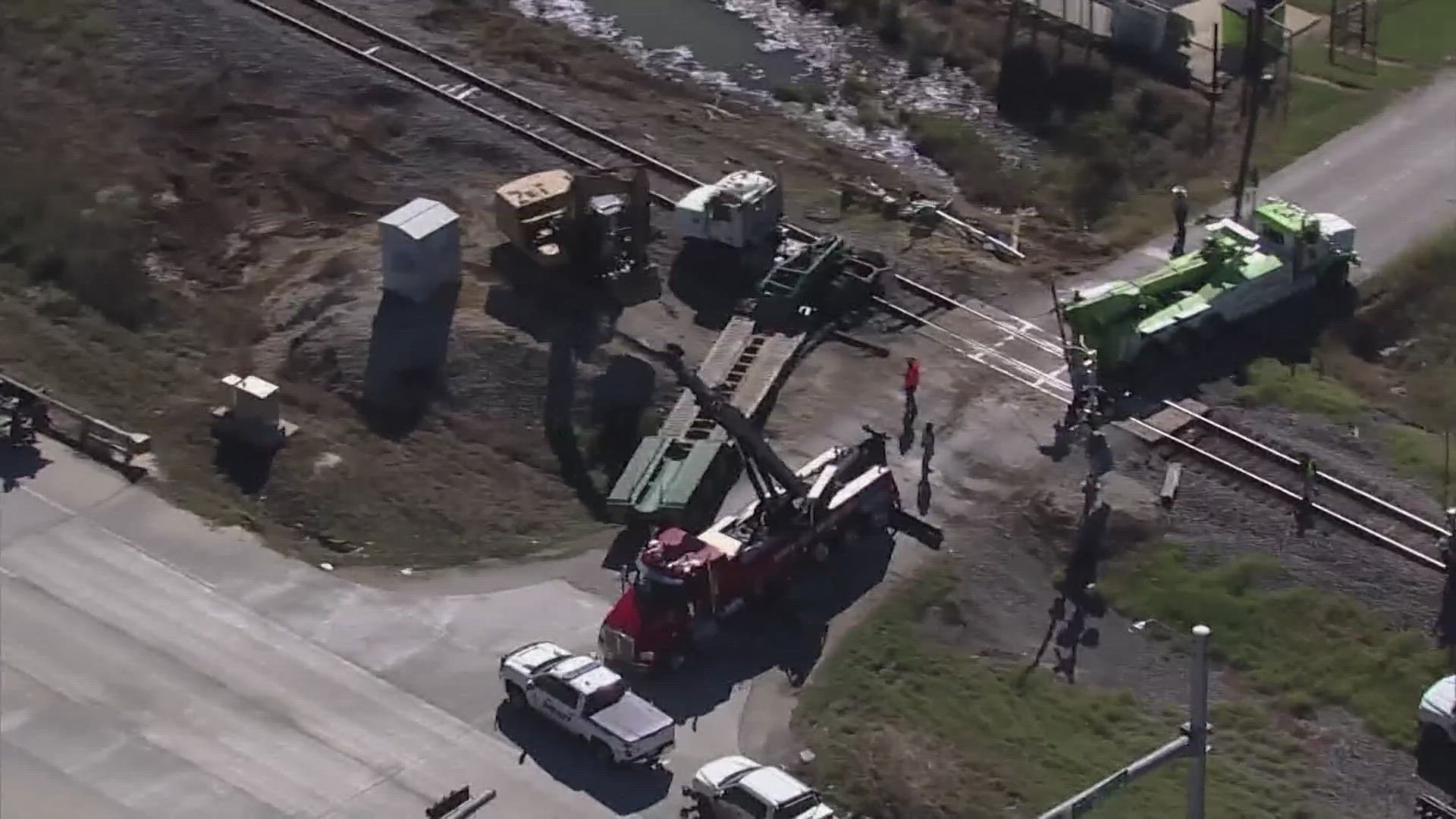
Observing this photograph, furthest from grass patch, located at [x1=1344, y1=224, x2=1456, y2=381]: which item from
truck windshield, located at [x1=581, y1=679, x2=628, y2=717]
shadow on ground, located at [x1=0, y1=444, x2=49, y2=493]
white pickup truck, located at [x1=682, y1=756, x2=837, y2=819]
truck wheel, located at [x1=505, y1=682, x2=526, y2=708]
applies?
shadow on ground, located at [x1=0, y1=444, x2=49, y2=493]

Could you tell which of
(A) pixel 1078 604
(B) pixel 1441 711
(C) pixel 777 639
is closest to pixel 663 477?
(C) pixel 777 639

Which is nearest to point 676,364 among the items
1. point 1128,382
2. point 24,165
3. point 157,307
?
point 1128,382

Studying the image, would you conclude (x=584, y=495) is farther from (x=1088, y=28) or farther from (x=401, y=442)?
(x=1088, y=28)

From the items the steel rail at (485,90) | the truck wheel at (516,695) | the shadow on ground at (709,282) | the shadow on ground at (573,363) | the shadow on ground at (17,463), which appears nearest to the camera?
the truck wheel at (516,695)

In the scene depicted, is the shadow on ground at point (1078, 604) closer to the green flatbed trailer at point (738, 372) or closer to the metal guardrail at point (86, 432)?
the green flatbed trailer at point (738, 372)

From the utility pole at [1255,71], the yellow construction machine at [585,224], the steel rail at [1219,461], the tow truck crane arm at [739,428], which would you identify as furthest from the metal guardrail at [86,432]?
the utility pole at [1255,71]
